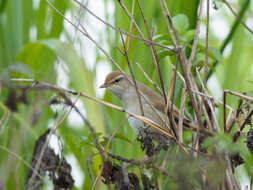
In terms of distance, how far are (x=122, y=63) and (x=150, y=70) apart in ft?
0.87

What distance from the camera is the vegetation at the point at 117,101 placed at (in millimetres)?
1178

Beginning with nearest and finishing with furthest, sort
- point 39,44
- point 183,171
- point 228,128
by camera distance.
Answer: point 183,171, point 228,128, point 39,44

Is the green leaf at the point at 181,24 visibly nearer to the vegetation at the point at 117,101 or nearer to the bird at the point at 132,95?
the vegetation at the point at 117,101

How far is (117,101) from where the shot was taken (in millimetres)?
2582

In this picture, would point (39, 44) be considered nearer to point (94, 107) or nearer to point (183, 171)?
point (94, 107)

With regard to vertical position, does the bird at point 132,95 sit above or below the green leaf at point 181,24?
below

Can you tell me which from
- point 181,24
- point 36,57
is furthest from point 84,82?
point 36,57

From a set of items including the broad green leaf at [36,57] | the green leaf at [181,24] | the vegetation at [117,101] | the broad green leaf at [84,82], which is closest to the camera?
the vegetation at [117,101]

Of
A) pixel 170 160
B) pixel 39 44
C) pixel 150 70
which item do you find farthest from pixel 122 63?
pixel 170 160

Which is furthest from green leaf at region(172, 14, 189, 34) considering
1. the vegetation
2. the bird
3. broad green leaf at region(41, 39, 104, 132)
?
the bird

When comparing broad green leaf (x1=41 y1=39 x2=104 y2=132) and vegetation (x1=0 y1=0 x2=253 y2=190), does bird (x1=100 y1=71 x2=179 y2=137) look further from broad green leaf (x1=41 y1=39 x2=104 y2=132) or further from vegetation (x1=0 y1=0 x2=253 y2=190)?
broad green leaf (x1=41 y1=39 x2=104 y2=132)

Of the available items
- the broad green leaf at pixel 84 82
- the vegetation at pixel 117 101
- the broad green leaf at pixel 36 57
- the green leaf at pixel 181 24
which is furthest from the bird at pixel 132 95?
the green leaf at pixel 181 24

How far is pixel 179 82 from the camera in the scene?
2.09m

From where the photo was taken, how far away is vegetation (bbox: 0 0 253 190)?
1.18 metres
